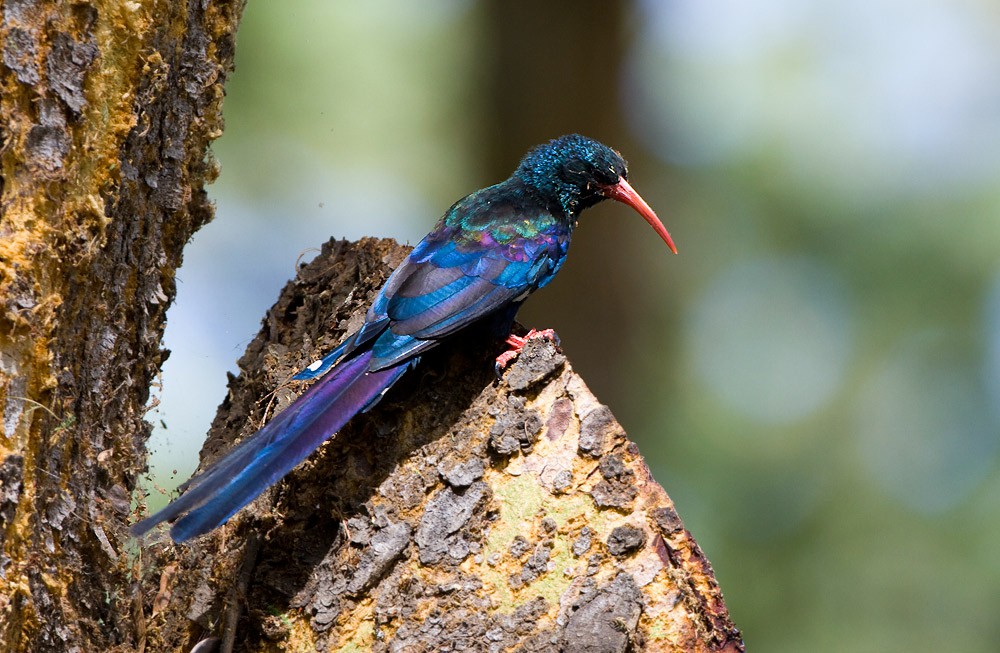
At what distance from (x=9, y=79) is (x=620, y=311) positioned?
13.8 feet

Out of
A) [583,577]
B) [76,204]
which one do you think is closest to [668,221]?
[583,577]

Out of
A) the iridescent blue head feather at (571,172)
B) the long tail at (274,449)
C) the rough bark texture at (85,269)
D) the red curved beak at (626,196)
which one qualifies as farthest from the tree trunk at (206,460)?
the red curved beak at (626,196)

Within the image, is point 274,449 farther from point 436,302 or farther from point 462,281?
point 462,281

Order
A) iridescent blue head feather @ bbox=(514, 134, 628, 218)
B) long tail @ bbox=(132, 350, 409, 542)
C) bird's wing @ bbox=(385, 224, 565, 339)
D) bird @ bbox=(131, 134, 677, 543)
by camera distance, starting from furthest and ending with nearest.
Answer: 1. iridescent blue head feather @ bbox=(514, 134, 628, 218)
2. bird's wing @ bbox=(385, 224, 565, 339)
3. bird @ bbox=(131, 134, 677, 543)
4. long tail @ bbox=(132, 350, 409, 542)

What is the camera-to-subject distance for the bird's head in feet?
13.5

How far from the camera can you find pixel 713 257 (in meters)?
7.46

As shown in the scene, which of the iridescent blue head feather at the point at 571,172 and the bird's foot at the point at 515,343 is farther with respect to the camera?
the iridescent blue head feather at the point at 571,172

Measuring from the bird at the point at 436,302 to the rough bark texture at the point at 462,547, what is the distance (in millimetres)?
163

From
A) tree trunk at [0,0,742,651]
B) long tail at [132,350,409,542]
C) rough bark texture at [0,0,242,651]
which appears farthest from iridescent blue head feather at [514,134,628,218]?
rough bark texture at [0,0,242,651]

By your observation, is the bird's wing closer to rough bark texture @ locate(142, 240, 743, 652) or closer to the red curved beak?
rough bark texture @ locate(142, 240, 743, 652)

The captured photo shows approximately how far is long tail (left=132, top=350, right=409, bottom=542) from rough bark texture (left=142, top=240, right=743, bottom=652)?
15cm

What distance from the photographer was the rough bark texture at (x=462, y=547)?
8.13 feet

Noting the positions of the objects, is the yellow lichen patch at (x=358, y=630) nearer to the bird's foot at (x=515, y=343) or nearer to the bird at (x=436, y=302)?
the bird at (x=436, y=302)

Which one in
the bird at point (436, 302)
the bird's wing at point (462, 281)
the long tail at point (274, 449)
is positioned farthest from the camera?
the bird's wing at point (462, 281)
